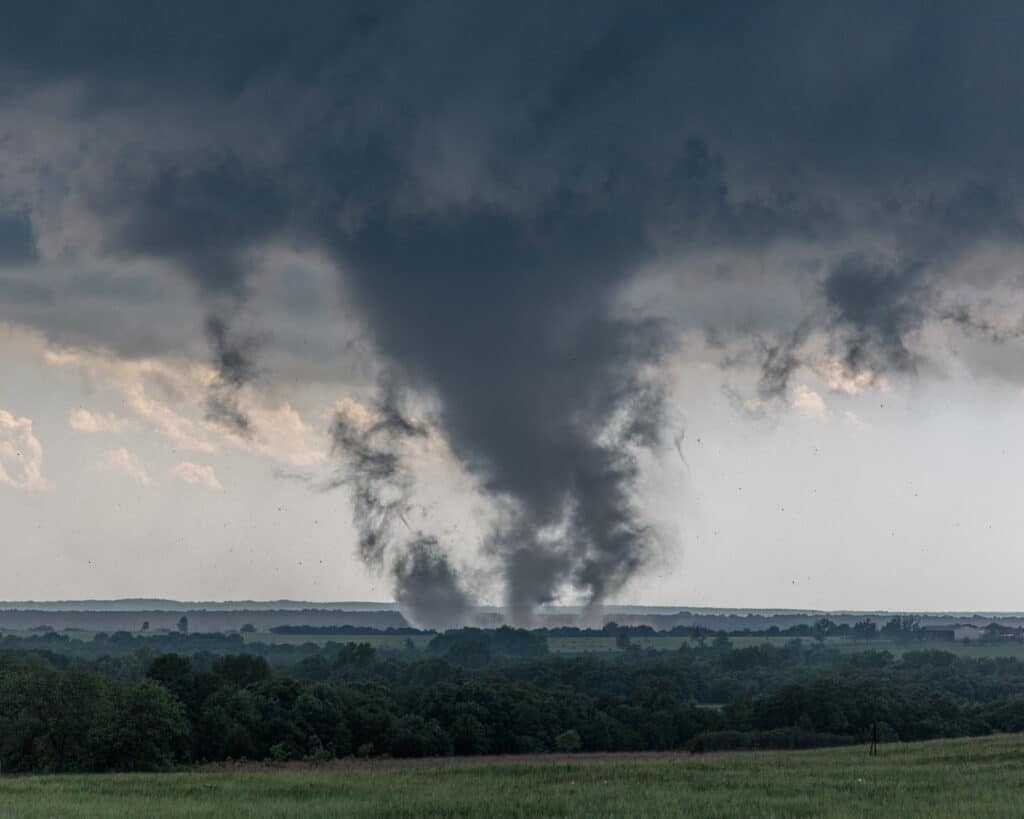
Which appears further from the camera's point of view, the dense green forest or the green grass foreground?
the dense green forest

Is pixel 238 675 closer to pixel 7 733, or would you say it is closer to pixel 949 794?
pixel 7 733

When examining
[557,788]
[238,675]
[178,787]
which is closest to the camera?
[557,788]

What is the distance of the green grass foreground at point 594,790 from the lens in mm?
55406

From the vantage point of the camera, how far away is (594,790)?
62.8m

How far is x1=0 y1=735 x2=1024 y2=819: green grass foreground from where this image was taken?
55.4m

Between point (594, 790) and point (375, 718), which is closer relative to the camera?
point (594, 790)

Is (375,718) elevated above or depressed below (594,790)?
below

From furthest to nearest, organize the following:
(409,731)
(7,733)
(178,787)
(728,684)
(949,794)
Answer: (728,684) → (409,731) → (7,733) → (178,787) → (949,794)

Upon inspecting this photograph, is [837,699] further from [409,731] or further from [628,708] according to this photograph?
[409,731]

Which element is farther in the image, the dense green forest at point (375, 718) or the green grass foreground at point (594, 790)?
the dense green forest at point (375, 718)

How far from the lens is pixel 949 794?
189ft

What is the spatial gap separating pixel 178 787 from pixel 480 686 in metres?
69.3

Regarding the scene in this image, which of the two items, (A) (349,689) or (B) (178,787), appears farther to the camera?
(A) (349,689)

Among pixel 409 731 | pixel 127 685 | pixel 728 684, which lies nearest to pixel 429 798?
pixel 127 685
